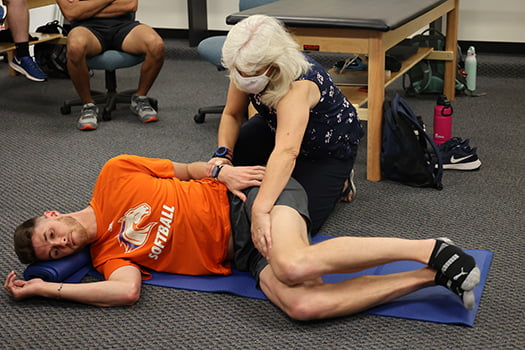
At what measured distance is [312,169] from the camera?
2.41 meters

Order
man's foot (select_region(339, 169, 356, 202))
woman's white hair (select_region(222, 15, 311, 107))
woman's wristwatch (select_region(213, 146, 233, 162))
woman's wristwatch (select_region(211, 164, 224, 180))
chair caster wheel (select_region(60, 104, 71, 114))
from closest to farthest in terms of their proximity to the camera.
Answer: woman's white hair (select_region(222, 15, 311, 107)) → woman's wristwatch (select_region(211, 164, 224, 180)) → woman's wristwatch (select_region(213, 146, 233, 162)) → man's foot (select_region(339, 169, 356, 202)) → chair caster wheel (select_region(60, 104, 71, 114))

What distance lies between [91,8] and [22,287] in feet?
7.63

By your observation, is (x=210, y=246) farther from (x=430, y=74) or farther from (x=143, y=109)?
(x=430, y=74)

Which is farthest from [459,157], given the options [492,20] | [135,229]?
[492,20]

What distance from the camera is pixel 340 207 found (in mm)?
2697

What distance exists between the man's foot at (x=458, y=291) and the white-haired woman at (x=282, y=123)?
49cm

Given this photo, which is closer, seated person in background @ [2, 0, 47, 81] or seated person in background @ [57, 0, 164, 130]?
seated person in background @ [57, 0, 164, 130]

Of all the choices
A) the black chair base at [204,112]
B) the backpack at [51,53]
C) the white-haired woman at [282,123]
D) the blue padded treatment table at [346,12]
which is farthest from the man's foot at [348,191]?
the backpack at [51,53]

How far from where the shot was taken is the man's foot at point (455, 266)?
1803 mm

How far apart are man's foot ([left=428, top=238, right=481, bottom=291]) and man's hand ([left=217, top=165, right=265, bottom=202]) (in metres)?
0.61

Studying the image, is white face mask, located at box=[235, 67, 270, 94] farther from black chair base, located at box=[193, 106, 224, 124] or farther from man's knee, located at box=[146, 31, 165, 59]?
man's knee, located at box=[146, 31, 165, 59]

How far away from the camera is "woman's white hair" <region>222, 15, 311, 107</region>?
77.7 inches

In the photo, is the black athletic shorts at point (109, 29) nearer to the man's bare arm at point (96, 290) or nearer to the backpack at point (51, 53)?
the backpack at point (51, 53)

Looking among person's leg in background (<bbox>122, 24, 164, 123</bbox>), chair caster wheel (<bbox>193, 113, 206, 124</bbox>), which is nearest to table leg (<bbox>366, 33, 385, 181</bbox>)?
chair caster wheel (<bbox>193, 113, 206, 124</bbox>)
